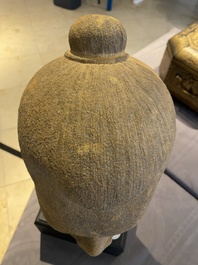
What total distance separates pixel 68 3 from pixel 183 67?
204 cm

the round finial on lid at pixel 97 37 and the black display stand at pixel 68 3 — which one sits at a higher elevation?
the round finial on lid at pixel 97 37

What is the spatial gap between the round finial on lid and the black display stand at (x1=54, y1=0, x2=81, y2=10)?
8.61 feet

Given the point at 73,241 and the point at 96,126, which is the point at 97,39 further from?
the point at 73,241

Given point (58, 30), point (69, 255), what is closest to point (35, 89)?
point (69, 255)

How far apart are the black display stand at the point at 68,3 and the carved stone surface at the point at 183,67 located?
1.83 m

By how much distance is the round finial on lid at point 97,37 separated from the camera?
60 centimetres

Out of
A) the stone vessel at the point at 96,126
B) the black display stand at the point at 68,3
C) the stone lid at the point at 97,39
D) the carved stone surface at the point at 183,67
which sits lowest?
the black display stand at the point at 68,3

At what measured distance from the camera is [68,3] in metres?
2.96

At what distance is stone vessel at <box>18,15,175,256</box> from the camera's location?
551mm

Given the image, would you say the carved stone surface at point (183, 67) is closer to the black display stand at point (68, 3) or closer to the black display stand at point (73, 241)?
the black display stand at point (73, 241)

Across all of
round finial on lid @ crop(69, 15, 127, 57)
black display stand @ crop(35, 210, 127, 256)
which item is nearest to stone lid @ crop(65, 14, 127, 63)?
round finial on lid @ crop(69, 15, 127, 57)

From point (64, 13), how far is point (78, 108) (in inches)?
109

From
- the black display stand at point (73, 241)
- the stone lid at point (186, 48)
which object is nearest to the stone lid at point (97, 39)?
the black display stand at point (73, 241)

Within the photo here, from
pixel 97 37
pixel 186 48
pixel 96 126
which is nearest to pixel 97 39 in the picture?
pixel 97 37
